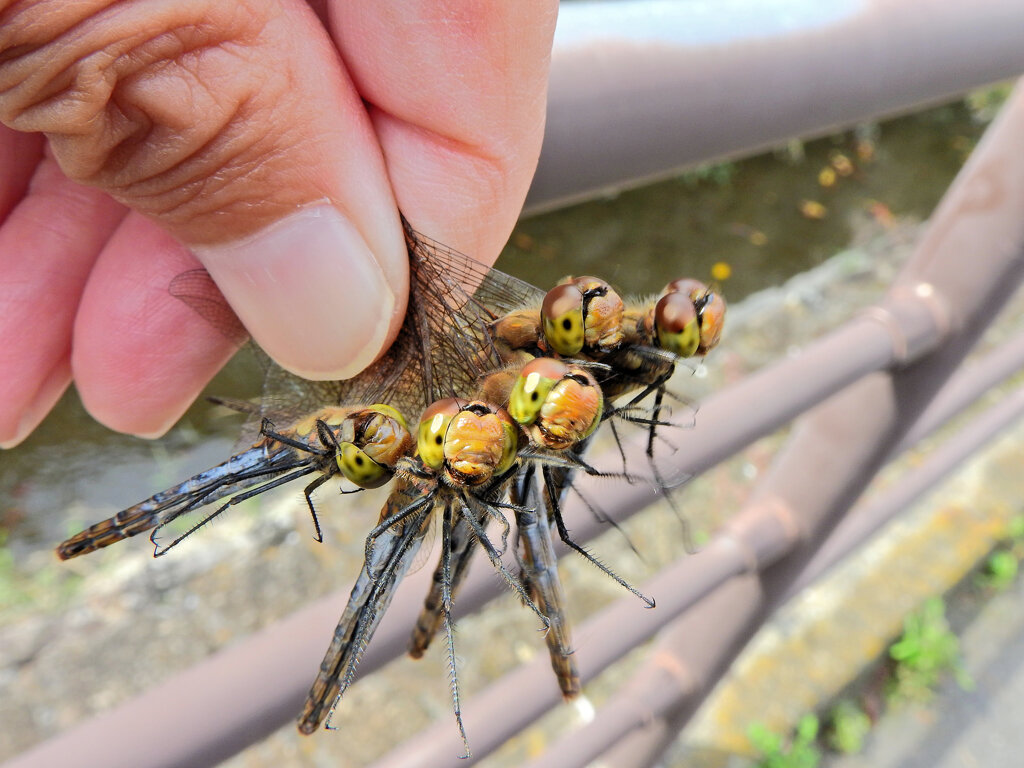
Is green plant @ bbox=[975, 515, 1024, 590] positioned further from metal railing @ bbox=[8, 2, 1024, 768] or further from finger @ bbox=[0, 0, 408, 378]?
finger @ bbox=[0, 0, 408, 378]

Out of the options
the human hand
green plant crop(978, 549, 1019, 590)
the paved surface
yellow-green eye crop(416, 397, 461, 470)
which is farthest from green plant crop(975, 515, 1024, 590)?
yellow-green eye crop(416, 397, 461, 470)

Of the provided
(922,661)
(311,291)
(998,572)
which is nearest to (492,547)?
(311,291)

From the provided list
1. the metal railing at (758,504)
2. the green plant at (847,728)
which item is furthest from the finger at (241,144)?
the green plant at (847,728)

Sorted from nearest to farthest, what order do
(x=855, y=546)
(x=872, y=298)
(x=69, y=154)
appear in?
(x=69, y=154) → (x=855, y=546) → (x=872, y=298)

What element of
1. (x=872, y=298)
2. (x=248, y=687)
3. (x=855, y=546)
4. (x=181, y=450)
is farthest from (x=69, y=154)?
(x=872, y=298)

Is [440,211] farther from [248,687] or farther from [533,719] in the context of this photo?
[533,719]

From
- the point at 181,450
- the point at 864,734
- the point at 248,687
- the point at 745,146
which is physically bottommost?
the point at 181,450
